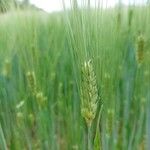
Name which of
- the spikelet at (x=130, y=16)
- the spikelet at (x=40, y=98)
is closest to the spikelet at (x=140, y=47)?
the spikelet at (x=130, y=16)

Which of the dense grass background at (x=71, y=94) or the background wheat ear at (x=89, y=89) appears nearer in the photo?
the background wheat ear at (x=89, y=89)

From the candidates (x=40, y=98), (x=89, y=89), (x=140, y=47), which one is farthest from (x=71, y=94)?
(x=89, y=89)

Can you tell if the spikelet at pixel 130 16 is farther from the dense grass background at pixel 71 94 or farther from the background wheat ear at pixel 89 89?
the background wheat ear at pixel 89 89

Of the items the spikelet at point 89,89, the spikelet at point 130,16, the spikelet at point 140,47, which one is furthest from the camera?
the spikelet at point 130,16

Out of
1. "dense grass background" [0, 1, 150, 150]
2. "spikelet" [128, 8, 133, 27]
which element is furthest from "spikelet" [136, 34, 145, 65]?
"spikelet" [128, 8, 133, 27]

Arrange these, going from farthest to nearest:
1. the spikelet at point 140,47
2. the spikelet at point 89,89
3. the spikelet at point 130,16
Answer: the spikelet at point 130,16 < the spikelet at point 140,47 < the spikelet at point 89,89

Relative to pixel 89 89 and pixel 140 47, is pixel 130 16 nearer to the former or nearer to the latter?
pixel 140 47

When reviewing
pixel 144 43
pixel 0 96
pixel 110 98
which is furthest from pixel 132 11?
pixel 0 96

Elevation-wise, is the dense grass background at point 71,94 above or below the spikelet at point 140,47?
below

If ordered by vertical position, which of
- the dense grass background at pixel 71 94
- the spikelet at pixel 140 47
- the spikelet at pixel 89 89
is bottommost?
the dense grass background at pixel 71 94

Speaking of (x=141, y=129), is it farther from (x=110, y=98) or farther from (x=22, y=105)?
(x=22, y=105)

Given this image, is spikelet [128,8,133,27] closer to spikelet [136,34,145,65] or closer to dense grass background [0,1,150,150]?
dense grass background [0,1,150,150]
